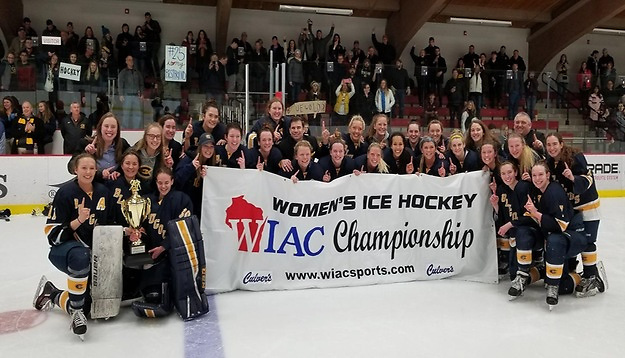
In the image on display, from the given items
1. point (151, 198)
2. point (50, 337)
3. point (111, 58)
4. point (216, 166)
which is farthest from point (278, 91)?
point (50, 337)

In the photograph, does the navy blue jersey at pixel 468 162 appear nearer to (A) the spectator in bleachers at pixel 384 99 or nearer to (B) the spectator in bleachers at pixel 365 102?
(B) the spectator in bleachers at pixel 365 102

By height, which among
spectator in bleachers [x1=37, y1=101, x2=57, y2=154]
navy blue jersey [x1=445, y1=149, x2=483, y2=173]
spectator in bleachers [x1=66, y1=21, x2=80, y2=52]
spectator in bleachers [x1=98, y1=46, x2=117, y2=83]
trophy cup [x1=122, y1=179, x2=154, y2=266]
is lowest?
trophy cup [x1=122, y1=179, x2=154, y2=266]

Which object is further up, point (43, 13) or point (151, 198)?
point (43, 13)

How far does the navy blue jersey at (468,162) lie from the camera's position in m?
4.59

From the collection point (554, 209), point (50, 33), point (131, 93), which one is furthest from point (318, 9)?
point (554, 209)

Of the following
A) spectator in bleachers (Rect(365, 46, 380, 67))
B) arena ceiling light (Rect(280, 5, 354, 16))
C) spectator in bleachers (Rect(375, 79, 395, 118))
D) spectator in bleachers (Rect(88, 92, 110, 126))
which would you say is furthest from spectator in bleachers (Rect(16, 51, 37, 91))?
spectator in bleachers (Rect(365, 46, 380, 67))

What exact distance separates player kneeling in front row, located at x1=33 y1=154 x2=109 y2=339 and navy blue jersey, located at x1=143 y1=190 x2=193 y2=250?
0.32 meters

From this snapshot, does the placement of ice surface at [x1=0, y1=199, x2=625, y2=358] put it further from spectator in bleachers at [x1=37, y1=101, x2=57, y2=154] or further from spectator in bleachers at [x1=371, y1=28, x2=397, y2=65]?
spectator in bleachers at [x1=371, y1=28, x2=397, y2=65]

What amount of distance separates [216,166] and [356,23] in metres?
13.1

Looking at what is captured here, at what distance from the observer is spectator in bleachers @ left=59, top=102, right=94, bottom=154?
27.3ft

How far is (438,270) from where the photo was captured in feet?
14.3

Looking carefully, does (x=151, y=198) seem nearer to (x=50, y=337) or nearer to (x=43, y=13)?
(x=50, y=337)

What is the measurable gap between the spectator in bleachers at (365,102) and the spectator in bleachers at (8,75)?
6.08 m

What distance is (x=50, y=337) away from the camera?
3.08 metres
